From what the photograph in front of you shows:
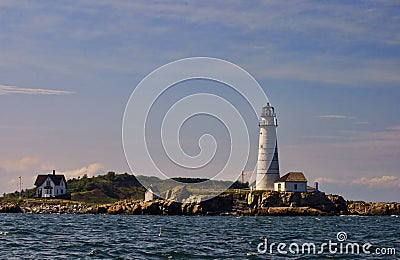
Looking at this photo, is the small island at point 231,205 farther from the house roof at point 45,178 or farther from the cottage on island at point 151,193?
the house roof at point 45,178

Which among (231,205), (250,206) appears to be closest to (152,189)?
(231,205)

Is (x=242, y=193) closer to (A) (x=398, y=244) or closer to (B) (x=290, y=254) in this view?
(A) (x=398, y=244)

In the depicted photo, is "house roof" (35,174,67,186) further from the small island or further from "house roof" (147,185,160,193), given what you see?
"house roof" (147,185,160,193)

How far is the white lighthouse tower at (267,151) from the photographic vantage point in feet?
389

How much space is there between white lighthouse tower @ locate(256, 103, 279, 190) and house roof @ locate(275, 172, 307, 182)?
143cm

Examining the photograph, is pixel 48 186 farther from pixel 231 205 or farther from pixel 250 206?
pixel 250 206

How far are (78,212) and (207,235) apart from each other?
224 ft

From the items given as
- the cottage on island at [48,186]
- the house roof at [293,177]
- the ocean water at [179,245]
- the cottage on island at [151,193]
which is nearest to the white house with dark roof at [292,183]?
Answer: the house roof at [293,177]

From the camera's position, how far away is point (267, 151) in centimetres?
11850

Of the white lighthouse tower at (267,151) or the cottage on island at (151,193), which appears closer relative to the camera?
the white lighthouse tower at (267,151)

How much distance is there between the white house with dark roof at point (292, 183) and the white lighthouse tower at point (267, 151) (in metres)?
1.46

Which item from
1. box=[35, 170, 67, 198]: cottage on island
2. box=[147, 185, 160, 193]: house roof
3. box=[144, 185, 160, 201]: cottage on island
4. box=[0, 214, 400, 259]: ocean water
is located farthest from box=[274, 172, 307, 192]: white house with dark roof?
Answer: box=[0, 214, 400, 259]: ocean water

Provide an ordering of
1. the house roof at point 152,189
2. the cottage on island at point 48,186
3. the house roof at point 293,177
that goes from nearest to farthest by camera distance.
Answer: the house roof at point 293,177
the house roof at point 152,189
the cottage on island at point 48,186

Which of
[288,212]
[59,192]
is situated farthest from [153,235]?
[59,192]
